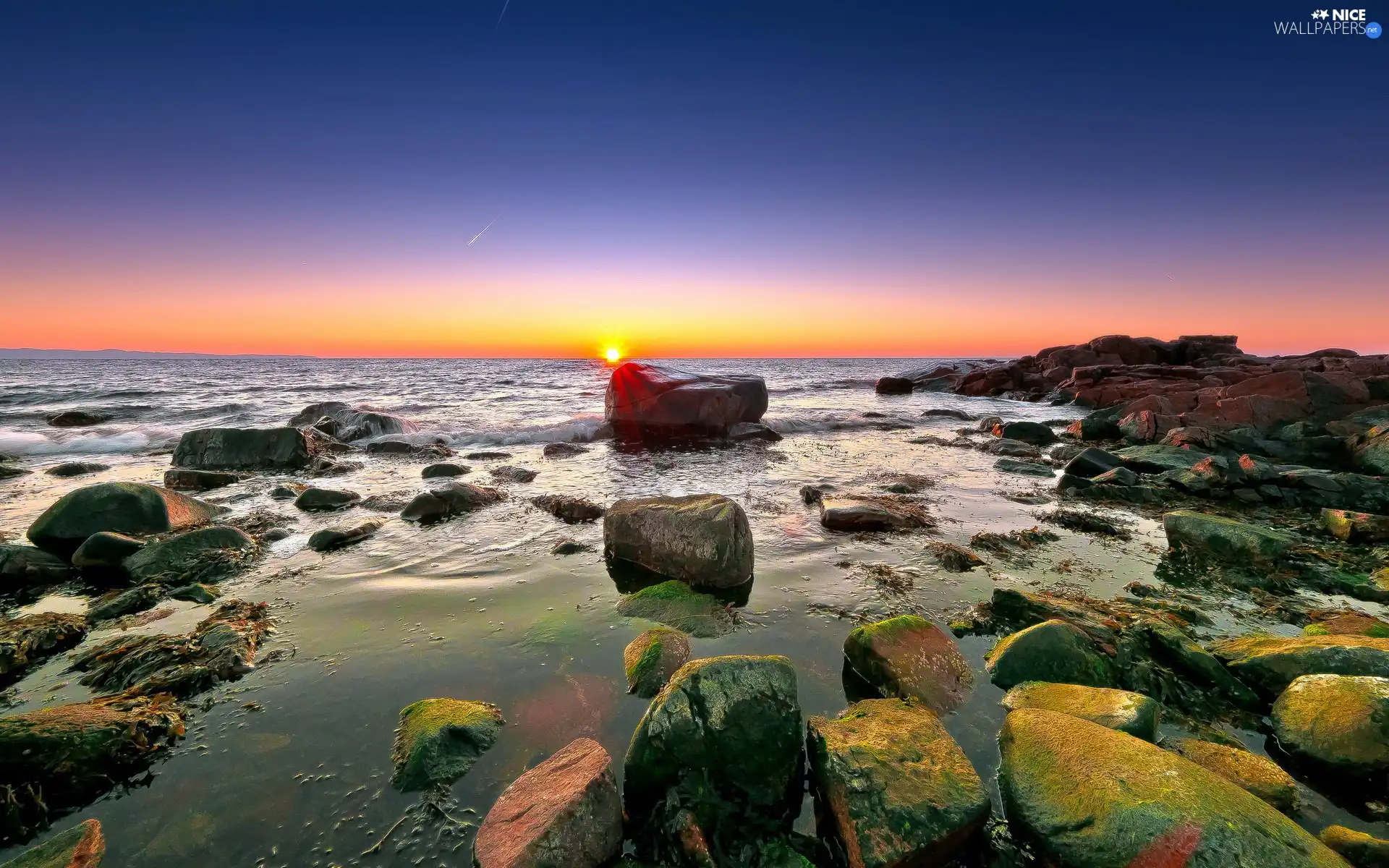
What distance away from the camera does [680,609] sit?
16.4 ft

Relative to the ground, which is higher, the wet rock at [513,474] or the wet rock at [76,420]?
the wet rock at [76,420]

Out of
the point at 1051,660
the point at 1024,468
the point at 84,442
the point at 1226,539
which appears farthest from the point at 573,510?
the point at 84,442

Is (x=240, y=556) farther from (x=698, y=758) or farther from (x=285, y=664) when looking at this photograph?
(x=698, y=758)

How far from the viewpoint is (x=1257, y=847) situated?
2215 millimetres

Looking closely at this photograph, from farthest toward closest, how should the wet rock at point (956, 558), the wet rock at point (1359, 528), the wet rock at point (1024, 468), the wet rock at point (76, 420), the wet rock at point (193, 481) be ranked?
1. the wet rock at point (76, 420)
2. the wet rock at point (1024, 468)
3. the wet rock at point (193, 481)
4. the wet rock at point (1359, 528)
5. the wet rock at point (956, 558)

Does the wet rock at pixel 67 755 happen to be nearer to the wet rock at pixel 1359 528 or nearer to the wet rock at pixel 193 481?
the wet rock at pixel 193 481

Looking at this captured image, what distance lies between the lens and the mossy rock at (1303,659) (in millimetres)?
3559

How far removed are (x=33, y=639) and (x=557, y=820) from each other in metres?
5.00

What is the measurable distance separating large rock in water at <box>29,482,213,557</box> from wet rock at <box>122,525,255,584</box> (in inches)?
47.8

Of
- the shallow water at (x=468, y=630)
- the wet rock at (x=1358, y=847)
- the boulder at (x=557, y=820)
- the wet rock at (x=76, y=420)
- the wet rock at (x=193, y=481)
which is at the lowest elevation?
the shallow water at (x=468, y=630)

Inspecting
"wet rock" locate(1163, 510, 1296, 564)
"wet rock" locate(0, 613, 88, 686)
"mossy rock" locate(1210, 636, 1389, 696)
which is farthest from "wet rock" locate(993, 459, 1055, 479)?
"wet rock" locate(0, 613, 88, 686)

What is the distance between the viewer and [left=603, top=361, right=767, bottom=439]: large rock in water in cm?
1695

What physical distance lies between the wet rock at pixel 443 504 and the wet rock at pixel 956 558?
6.56m

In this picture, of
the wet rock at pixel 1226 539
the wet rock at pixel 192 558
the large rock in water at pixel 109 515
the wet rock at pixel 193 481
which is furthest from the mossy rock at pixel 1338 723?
the wet rock at pixel 193 481
